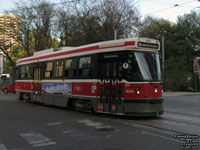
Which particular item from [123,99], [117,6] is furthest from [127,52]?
[117,6]

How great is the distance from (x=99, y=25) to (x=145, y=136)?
27209 mm

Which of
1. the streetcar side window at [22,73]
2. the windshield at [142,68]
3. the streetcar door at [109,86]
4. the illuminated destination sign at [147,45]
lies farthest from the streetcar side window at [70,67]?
the streetcar side window at [22,73]

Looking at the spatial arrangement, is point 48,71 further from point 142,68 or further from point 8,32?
point 8,32

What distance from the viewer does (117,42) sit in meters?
10.1

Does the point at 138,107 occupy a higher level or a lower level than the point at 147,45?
lower

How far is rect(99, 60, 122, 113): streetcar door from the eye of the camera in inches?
391

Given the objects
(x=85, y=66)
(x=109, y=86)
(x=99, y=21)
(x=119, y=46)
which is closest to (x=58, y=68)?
(x=85, y=66)

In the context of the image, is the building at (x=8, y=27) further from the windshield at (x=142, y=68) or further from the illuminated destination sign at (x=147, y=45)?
the windshield at (x=142, y=68)

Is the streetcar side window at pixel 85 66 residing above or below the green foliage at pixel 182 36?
below

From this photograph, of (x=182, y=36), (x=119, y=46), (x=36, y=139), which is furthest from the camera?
(x=182, y=36)

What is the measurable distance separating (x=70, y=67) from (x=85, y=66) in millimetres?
1418

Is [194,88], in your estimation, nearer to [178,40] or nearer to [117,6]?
[117,6]

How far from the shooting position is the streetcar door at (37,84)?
51.6ft

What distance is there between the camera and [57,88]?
539 inches
